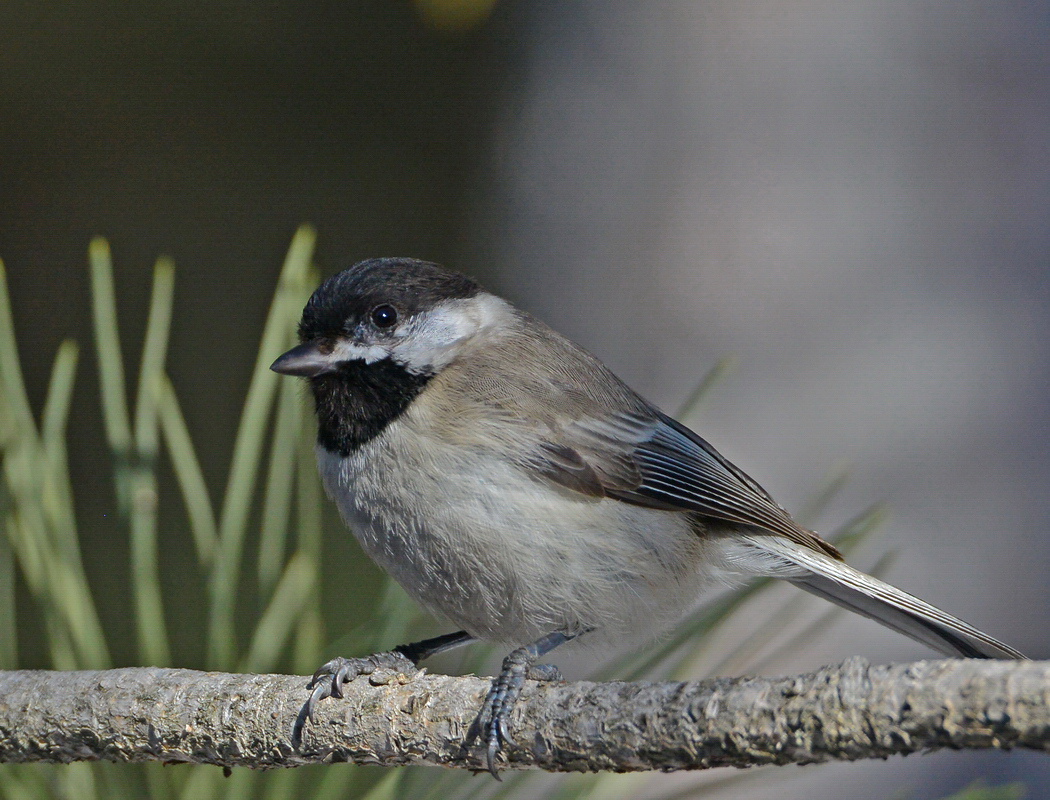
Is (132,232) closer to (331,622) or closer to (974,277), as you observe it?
(331,622)

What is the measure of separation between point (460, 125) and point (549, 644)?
147 cm

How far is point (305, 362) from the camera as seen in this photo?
107 centimetres

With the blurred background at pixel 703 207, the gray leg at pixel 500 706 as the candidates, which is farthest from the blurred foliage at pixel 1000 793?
the blurred background at pixel 703 207

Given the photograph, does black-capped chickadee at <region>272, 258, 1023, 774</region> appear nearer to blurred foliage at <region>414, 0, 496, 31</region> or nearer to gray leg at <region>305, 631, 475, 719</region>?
gray leg at <region>305, 631, 475, 719</region>

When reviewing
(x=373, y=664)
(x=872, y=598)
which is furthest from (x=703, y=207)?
(x=373, y=664)

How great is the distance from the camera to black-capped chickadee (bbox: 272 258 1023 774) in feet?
3.43

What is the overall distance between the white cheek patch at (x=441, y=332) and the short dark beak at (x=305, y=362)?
4.0 inches

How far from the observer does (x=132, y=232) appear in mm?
1779

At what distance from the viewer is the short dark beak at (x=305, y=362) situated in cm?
104

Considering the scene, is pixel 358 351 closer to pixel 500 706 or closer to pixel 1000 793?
pixel 500 706

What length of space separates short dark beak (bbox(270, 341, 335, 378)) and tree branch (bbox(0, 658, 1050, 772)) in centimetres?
34

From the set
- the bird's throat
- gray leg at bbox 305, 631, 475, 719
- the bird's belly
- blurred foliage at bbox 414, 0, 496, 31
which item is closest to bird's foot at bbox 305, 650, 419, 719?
gray leg at bbox 305, 631, 475, 719

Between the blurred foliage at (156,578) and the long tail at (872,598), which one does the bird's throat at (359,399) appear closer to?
the blurred foliage at (156,578)

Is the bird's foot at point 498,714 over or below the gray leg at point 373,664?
over
